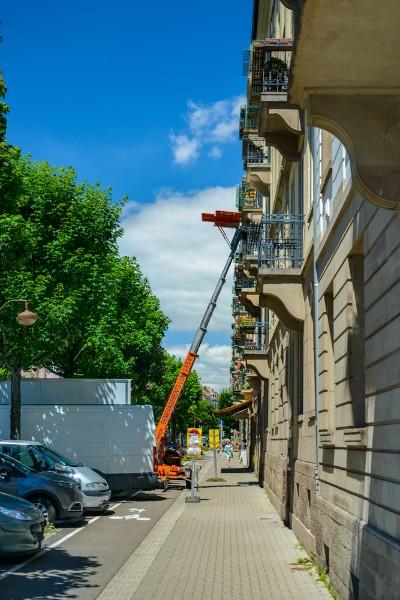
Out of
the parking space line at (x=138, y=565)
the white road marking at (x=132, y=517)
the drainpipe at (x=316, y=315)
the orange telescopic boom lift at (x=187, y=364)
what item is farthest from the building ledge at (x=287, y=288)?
the orange telescopic boom lift at (x=187, y=364)

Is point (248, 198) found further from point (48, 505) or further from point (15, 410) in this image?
point (48, 505)

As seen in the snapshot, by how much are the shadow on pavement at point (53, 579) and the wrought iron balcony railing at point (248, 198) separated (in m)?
26.8

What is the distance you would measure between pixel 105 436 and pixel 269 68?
44.9ft

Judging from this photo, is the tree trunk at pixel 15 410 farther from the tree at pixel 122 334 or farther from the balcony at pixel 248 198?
the balcony at pixel 248 198

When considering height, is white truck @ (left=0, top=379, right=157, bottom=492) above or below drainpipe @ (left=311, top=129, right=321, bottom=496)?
below

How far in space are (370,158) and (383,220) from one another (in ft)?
3.90

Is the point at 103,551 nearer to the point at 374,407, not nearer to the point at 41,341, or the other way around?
the point at 374,407

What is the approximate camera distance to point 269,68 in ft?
47.5

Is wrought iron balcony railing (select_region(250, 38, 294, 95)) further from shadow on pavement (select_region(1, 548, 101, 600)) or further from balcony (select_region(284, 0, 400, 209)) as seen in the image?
shadow on pavement (select_region(1, 548, 101, 600))

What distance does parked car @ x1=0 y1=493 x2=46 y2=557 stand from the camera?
12.1 m

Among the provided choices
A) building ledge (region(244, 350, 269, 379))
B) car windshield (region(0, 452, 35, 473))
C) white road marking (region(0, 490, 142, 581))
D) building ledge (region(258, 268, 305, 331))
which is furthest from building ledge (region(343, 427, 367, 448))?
building ledge (region(244, 350, 269, 379))

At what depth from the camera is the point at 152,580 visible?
11.1 m

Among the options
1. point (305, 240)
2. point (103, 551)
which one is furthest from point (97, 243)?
point (103, 551)

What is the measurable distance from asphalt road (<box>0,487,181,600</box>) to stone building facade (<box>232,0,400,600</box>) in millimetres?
3094
